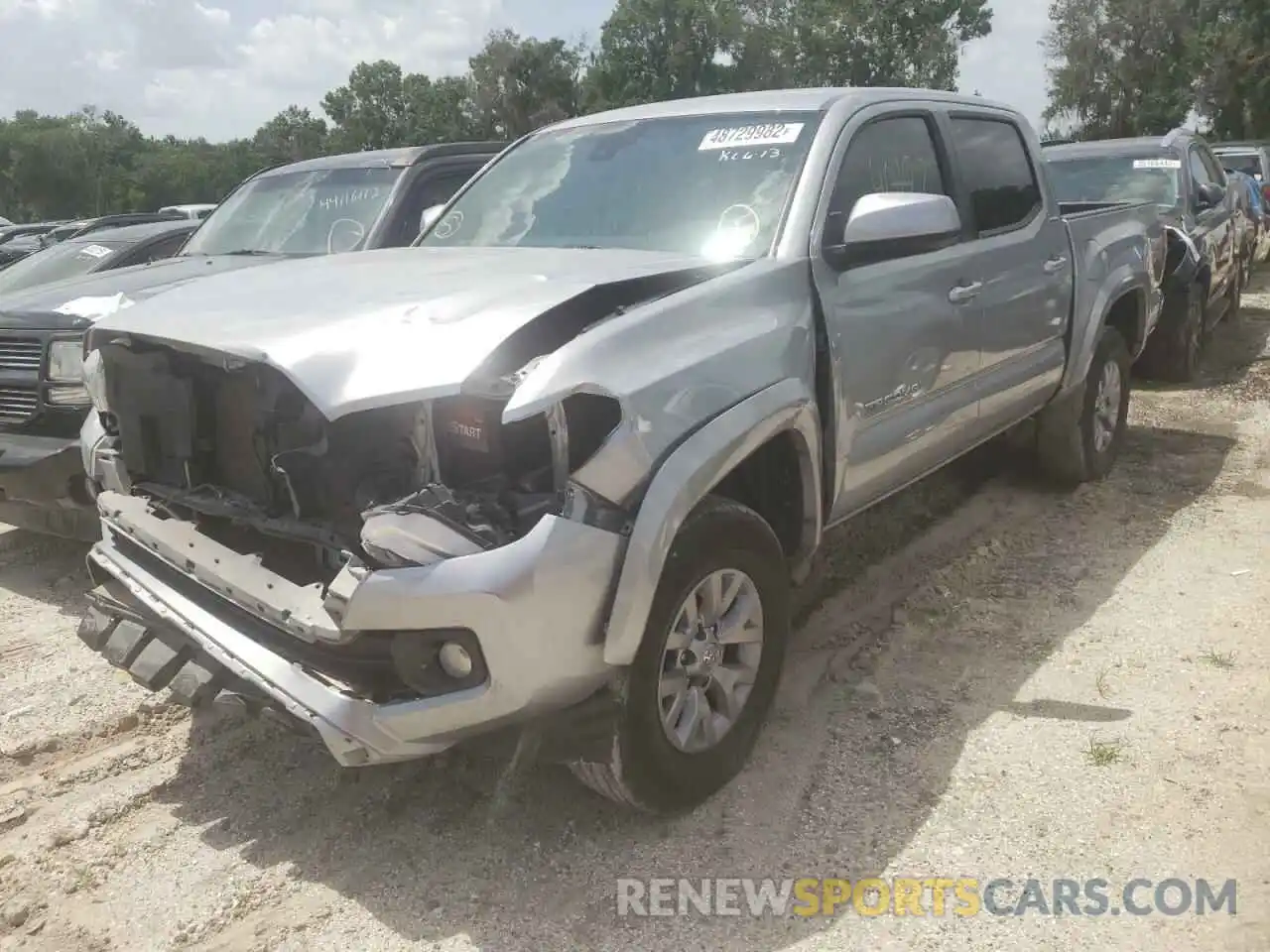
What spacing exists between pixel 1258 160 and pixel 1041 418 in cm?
1409

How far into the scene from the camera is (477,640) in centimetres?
249

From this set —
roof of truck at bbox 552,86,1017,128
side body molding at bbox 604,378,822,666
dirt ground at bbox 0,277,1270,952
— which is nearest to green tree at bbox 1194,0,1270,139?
roof of truck at bbox 552,86,1017,128

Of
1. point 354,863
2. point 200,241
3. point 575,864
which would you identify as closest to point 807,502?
point 575,864

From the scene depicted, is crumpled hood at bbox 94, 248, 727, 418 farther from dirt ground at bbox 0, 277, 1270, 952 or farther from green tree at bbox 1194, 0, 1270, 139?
green tree at bbox 1194, 0, 1270, 139

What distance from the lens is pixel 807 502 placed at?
134 inches

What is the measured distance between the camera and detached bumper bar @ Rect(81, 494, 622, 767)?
8.05ft

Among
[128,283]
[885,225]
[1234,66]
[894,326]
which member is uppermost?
[1234,66]

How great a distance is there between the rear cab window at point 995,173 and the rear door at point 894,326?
0.21 metres

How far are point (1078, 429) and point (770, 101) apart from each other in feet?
8.81

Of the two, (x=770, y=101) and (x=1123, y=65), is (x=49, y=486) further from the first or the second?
(x=1123, y=65)

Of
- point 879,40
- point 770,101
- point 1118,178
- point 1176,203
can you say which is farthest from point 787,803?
point 879,40

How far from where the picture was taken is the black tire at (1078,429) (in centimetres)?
566

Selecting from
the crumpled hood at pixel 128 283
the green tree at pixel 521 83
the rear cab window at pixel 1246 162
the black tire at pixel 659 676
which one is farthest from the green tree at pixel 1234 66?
the black tire at pixel 659 676

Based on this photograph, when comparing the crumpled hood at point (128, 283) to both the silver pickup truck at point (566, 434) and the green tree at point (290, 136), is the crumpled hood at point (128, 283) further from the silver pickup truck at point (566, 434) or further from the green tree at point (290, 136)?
the green tree at point (290, 136)
